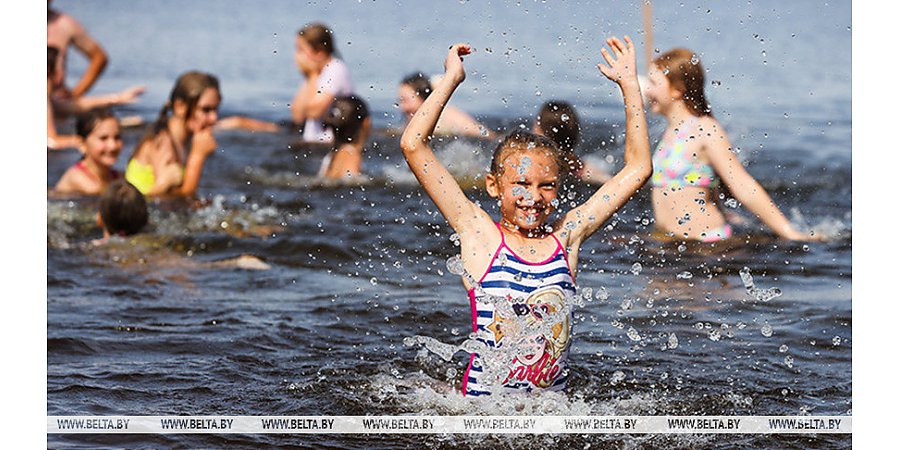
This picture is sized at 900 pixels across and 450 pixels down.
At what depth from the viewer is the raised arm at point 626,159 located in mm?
3418

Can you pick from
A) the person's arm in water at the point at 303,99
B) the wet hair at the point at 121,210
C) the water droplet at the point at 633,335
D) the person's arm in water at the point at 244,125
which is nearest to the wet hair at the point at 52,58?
the person's arm in water at the point at 244,125

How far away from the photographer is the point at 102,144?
627 centimetres

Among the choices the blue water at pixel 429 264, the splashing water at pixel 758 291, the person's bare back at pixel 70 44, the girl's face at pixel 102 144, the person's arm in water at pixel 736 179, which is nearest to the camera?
the blue water at pixel 429 264

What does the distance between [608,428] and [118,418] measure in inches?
49.6

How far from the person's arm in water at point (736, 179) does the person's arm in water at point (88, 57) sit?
167 inches

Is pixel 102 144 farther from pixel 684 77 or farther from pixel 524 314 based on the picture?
pixel 524 314

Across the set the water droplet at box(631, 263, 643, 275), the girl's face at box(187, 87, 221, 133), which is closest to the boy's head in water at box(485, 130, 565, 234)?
the water droplet at box(631, 263, 643, 275)

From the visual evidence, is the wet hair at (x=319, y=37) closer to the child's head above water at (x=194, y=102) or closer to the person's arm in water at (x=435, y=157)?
the child's head above water at (x=194, y=102)

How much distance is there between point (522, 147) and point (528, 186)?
0.33 feet

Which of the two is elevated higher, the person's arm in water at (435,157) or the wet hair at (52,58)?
the wet hair at (52,58)

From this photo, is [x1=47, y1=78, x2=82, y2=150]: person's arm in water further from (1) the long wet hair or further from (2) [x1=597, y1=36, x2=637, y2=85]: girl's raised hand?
(2) [x1=597, y1=36, x2=637, y2=85]: girl's raised hand

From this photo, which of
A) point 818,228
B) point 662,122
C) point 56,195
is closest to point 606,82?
point 662,122

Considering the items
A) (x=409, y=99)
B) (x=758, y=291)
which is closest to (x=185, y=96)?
(x=409, y=99)

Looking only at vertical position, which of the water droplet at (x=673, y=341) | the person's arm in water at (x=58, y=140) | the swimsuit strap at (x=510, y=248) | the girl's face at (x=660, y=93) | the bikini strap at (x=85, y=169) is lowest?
the water droplet at (x=673, y=341)
